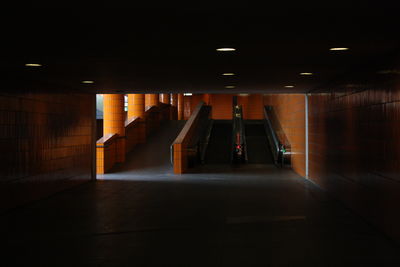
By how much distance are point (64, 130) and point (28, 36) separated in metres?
6.67

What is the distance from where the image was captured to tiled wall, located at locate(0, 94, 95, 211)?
8891 millimetres

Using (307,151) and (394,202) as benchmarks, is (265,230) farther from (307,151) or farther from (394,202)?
(307,151)

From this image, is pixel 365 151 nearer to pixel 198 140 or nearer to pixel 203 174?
pixel 203 174

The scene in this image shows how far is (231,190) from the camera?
1153 cm

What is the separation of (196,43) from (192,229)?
2596 millimetres

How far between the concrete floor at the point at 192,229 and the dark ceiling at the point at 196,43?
2.34 meters

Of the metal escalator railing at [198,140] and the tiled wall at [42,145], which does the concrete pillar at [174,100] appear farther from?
the tiled wall at [42,145]

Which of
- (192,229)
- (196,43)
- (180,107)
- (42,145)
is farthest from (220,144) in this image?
(180,107)

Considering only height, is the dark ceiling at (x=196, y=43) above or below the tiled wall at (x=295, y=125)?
above

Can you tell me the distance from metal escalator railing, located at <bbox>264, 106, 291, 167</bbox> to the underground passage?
247 cm

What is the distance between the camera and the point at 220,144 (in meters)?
21.4

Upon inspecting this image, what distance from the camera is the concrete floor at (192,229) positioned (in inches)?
217

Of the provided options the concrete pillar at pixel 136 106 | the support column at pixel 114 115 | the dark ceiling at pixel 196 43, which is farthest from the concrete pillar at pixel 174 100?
the dark ceiling at pixel 196 43

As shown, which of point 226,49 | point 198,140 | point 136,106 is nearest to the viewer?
point 226,49
